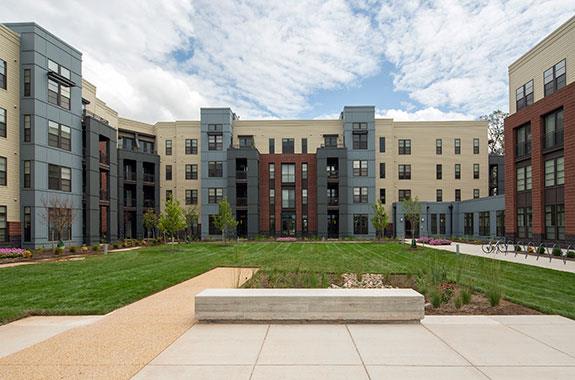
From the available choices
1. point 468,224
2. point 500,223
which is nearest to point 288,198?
point 468,224

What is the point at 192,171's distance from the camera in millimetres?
50406

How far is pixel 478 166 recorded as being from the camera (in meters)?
50.8

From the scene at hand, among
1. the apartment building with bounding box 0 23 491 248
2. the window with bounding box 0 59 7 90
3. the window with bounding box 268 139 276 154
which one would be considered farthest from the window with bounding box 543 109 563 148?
the window with bounding box 0 59 7 90

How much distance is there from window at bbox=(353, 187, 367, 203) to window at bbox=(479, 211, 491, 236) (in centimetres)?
1391

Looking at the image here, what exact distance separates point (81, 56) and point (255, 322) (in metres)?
34.8

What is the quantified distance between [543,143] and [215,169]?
36392 mm

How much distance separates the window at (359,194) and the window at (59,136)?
3288 cm

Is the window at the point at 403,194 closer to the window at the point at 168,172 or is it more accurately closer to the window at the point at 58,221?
the window at the point at 168,172

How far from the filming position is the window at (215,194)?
47.9m

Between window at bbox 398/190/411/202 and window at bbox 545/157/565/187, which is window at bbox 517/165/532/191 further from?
window at bbox 398/190/411/202

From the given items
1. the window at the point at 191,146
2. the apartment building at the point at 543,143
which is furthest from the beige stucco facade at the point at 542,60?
the window at the point at 191,146

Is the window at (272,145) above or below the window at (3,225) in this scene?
above

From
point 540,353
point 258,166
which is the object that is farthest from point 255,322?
point 258,166

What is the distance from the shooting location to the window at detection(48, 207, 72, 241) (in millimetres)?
27500
